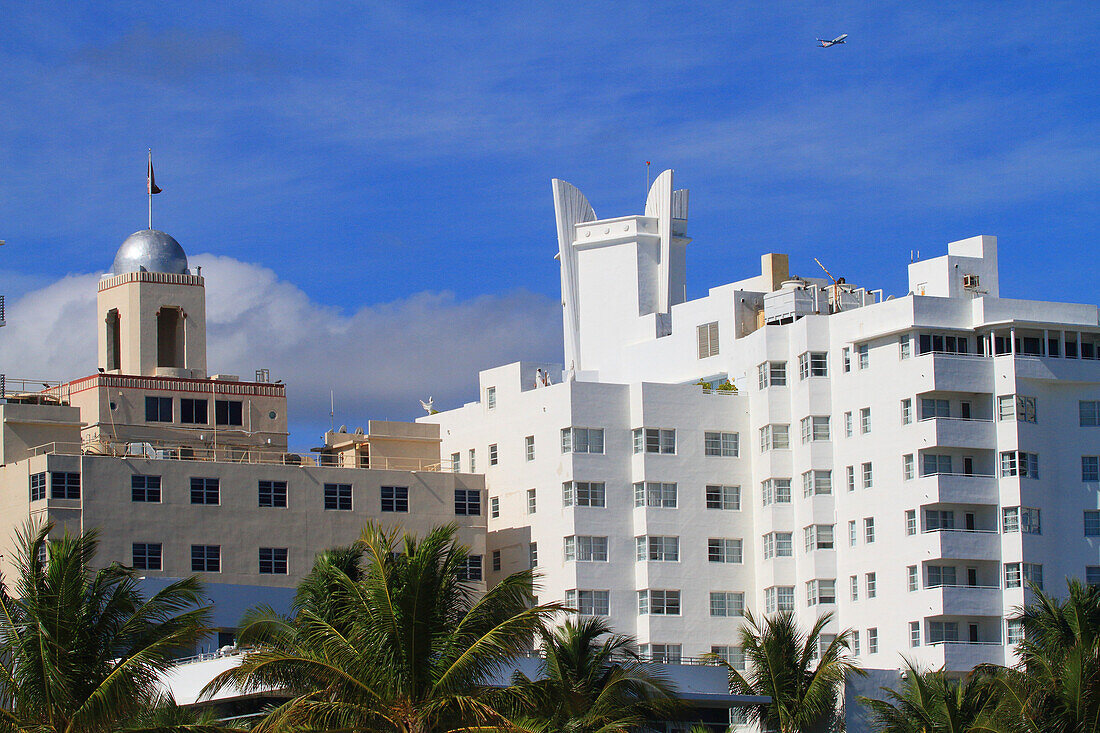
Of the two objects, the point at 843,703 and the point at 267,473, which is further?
the point at 267,473

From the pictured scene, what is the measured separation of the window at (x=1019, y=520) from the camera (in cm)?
8862

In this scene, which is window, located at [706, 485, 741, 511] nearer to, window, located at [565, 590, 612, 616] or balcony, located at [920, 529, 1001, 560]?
window, located at [565, 590, 612, 616]

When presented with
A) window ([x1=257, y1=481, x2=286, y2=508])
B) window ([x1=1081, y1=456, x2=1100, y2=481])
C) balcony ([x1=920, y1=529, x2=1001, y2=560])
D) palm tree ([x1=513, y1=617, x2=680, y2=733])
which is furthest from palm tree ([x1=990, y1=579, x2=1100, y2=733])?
window ([x1=257, y1=481, x2=286, y2=508])

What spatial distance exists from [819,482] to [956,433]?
7.59m

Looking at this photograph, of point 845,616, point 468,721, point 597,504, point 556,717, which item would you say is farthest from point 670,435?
point 468,721

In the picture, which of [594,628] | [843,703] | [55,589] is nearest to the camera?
[55,589]

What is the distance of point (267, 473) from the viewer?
9156 centimetres

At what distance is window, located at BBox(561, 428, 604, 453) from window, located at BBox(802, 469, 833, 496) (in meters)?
10.2

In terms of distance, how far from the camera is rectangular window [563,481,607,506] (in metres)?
93.4

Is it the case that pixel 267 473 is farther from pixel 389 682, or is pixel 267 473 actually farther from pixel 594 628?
pixel 389 682

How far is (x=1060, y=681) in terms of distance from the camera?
62.8 meters

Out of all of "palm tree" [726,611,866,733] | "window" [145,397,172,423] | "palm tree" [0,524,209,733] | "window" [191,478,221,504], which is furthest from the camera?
"window" [145,397,172,423]

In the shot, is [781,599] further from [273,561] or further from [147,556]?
[147,556]

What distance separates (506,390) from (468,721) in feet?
166
